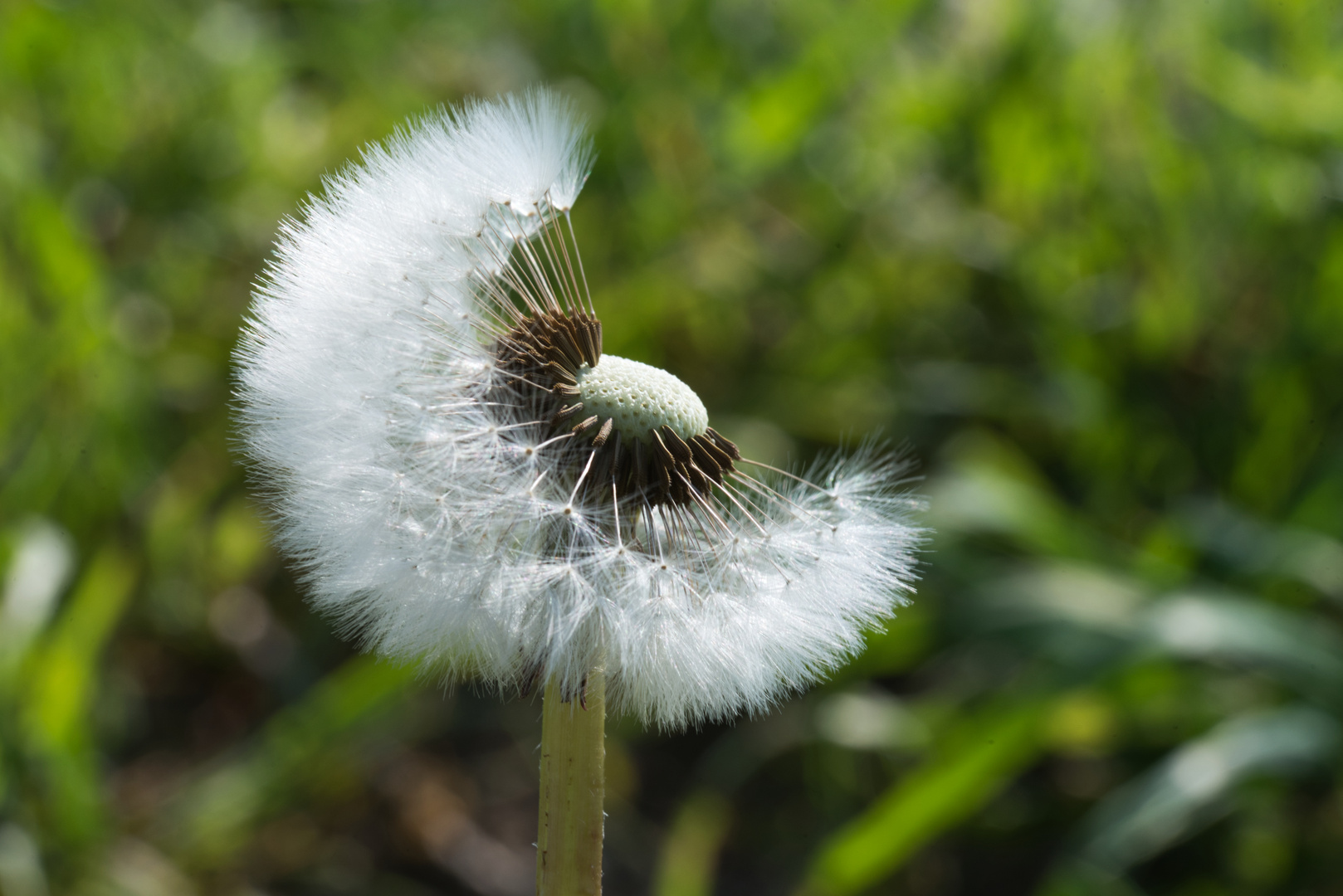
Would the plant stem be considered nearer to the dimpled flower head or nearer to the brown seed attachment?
the dimpled flower head

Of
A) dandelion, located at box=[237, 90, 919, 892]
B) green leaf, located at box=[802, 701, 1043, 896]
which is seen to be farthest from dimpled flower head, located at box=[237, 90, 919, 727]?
green leaf, located at box=[802, 701, 1043, 896]

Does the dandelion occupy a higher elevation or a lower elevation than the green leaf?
lower

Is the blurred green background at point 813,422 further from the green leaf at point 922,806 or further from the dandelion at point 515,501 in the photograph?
the dandelion at point 515,501

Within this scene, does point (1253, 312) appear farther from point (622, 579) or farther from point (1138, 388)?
point (622, 579)

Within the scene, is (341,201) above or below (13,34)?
below

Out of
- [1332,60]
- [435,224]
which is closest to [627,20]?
→ [1332,60]

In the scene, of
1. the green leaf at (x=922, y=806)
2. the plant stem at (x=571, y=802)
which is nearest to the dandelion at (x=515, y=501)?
the plant stem at (x=571, y=802)

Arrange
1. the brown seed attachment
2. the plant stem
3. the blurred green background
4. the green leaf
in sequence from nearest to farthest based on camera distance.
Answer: the plant stem < the brown seed attachment < the green leaf < the blurred green background
